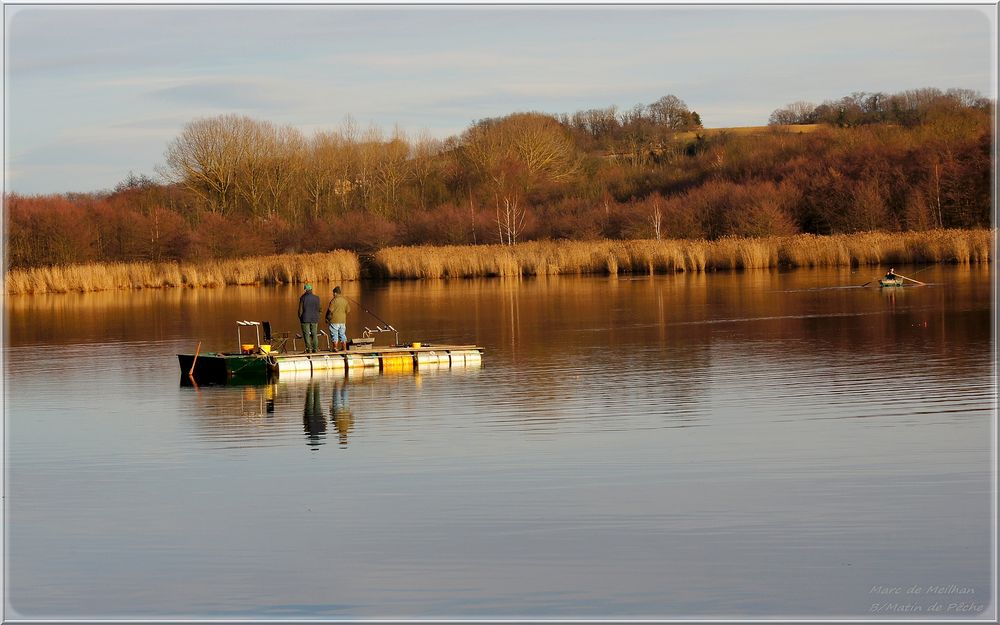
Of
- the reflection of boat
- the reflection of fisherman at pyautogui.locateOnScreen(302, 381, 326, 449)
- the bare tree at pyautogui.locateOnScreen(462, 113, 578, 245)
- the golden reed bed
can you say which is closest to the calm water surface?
the reflection of fisherman at pyautogui.locateOnScreen(302, 381, 326, 449)

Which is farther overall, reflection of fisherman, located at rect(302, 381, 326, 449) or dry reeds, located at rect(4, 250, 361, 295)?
dry reeds, located at rect(4, 250, 361, 295)

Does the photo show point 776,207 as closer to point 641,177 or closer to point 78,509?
point 641,177

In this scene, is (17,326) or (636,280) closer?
(17,326)

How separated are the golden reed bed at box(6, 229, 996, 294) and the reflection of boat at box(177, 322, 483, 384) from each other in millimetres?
26559

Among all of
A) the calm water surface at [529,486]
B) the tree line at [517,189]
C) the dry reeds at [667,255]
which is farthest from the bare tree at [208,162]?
the calm water surface at [529,486]

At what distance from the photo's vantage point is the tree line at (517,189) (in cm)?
5347

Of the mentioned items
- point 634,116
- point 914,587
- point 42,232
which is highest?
point 634,116

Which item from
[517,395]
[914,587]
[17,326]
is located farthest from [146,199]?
[914,587]

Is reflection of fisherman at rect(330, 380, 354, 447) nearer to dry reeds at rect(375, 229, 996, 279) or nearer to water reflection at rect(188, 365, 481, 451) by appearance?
water reflection at rect(188, 365, 481, 451)

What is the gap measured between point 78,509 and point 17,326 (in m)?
23.8

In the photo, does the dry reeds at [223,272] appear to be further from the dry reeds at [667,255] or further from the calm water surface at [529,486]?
the calm water surface at [529,486]

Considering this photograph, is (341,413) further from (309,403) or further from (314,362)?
(314,362)

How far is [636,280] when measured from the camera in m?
42.9

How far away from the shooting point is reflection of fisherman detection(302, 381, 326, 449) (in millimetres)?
14141
